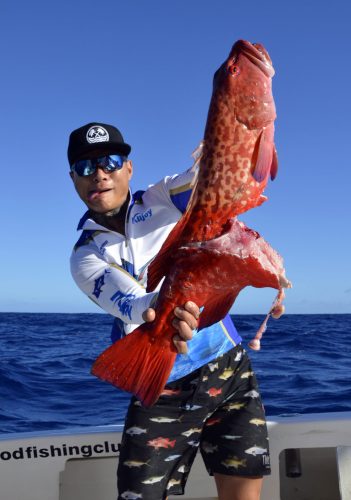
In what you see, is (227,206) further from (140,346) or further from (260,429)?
(260,429)

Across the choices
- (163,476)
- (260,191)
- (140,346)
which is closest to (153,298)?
(140,346)

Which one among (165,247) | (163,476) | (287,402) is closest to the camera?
(165,247)

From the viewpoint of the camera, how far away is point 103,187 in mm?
3152

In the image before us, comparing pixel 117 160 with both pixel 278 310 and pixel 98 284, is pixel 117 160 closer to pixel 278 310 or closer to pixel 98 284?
pixel 98 284

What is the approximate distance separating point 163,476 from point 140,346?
1101 millimetres

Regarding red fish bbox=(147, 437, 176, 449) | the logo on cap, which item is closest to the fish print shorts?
red fish bbox=(147, 437, 176, 449)

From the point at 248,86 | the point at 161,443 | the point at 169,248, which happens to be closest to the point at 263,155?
the point at 248,86

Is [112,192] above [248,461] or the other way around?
above

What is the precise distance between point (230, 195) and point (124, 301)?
2.88 ft

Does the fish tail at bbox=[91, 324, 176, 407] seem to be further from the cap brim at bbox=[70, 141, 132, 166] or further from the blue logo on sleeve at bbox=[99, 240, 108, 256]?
the cap brim at bbox=[70, 141, 132, 166]

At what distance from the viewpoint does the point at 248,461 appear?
3178mm

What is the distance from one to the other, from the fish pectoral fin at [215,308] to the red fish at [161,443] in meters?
1.06

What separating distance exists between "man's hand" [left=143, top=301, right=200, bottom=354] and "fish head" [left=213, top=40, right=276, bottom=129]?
699 millimetres

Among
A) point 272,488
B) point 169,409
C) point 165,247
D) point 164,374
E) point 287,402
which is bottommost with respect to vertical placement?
point 287,402
